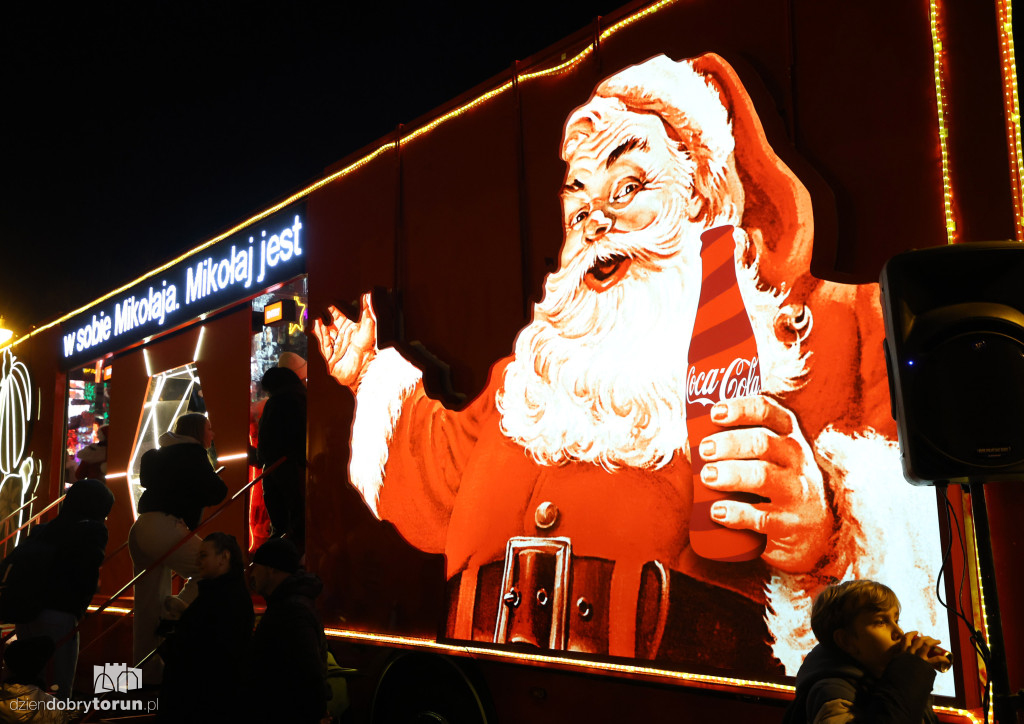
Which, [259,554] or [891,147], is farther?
[259,554]

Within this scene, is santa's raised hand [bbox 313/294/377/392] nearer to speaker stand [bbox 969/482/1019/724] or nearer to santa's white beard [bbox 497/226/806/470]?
santa's white beard [bbox 497/226/806/470]

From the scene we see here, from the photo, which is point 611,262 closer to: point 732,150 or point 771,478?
point 732,150

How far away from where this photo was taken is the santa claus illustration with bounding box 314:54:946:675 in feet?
10.5

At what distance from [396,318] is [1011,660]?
11.8 feet

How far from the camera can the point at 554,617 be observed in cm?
413

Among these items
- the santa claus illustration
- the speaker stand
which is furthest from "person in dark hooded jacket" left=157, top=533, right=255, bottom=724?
the speaker stand

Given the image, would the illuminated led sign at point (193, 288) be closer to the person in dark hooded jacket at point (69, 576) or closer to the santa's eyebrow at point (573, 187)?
the person in dark hooded jacket at point (69, 576)

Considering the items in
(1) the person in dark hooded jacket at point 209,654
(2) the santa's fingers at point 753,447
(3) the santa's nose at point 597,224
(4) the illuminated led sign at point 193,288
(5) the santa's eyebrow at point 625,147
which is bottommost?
(1) the person in dark hooded jacket at point 209,654

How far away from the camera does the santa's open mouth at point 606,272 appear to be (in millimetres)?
4074

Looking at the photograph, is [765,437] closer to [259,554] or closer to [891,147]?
[891,147]

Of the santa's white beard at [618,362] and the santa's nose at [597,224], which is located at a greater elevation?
the santa's nose at [597,224]

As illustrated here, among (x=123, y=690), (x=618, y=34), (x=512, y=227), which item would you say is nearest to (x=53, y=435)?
(x=123, y=690)

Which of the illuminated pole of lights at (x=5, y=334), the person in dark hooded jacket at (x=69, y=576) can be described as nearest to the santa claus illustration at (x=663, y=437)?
the person in dark hooded jacket at (x=69, y=576)

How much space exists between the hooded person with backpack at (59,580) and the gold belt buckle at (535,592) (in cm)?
377
